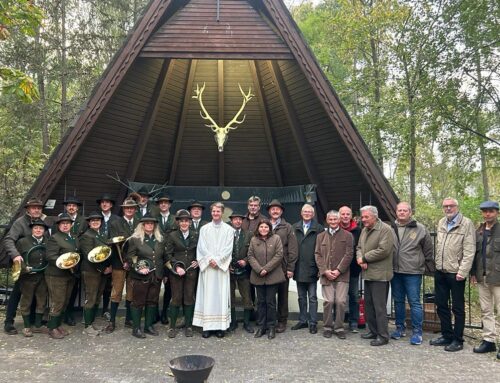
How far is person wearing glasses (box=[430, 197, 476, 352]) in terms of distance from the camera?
18.8 ft

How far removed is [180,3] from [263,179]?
4735mm

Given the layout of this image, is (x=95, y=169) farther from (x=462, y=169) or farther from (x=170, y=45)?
(x=462, y=169)

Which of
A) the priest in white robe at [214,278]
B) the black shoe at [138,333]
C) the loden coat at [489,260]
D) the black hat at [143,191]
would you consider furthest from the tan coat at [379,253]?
the black hat at [143,191]

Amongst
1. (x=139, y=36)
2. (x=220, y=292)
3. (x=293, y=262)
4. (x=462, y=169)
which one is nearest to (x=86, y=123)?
(x=139, y=36)

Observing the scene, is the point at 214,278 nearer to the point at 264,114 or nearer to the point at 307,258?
the point at 307,258

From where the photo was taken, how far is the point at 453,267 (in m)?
5.79

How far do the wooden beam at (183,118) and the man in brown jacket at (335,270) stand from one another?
478 centimetres

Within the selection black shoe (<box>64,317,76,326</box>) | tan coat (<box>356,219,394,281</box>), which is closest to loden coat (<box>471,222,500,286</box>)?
tan coat (<box>356,219,394,281</box>)

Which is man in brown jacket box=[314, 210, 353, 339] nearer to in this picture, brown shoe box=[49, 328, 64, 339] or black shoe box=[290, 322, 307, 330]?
black shoe box=[290, 322, 307, 330]

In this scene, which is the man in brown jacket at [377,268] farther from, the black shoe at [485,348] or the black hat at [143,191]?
the black hat at [143,191]

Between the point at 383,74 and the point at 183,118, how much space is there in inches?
401

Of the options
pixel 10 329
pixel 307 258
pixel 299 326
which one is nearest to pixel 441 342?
pixel 299 326

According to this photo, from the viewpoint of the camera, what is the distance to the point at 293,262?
6.57 metres

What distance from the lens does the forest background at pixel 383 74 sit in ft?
37.6
